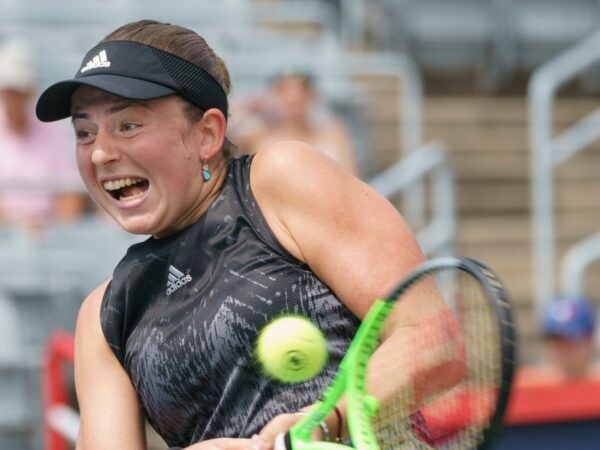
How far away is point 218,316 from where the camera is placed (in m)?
2.67

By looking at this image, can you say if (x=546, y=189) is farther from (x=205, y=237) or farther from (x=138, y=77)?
(x=138, y=77)

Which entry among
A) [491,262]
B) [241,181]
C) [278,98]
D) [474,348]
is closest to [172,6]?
[278,98]

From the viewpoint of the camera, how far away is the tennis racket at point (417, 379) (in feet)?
7.12

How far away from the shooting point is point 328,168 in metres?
2.66

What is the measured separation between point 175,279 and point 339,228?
391 millimetres

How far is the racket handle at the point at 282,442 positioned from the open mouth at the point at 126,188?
633 millimetres

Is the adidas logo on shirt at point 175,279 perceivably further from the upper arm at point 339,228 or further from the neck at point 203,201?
the upper arm at point 339,228

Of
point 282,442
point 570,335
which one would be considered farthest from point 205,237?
point 570,335

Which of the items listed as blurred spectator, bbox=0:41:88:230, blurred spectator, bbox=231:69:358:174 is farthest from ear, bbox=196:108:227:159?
blurred spectator, bbox=231:69:358:174

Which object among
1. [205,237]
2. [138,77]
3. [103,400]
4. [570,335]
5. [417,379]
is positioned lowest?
[570,335]

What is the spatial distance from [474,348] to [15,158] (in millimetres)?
4832

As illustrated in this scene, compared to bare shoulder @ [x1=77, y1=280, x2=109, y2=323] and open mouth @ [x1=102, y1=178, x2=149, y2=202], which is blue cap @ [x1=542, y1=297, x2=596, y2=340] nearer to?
bare shoulder @ [x1=77, y1=280, x2=109, y2=323]

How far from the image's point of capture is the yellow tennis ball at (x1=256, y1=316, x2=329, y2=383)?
234 centimetres

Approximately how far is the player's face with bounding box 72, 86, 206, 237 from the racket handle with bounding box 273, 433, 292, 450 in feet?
1.92
